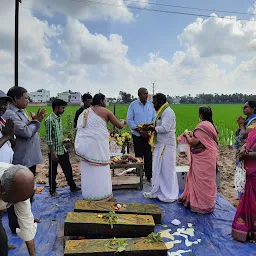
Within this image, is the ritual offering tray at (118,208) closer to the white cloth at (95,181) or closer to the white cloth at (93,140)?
the white cloth at (95,181)

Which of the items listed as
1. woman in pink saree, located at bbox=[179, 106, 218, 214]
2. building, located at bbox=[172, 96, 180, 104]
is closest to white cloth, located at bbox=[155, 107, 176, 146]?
woman in pink saree, located at bbox=[179, 106, 218, 214]

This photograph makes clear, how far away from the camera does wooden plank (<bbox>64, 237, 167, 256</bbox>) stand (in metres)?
2.93

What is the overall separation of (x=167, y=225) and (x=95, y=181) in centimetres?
135

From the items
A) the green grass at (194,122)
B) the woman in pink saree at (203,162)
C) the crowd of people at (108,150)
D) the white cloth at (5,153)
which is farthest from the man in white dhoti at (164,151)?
the green grass at (194,122)

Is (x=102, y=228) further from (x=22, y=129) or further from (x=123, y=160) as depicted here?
(x=123, y=160)

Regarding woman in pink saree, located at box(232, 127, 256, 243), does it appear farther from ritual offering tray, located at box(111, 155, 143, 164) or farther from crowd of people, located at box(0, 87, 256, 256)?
ritual offering tray, located at box(111, 155, 143, 164)

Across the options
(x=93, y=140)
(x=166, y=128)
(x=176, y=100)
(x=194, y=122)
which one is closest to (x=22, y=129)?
(x=93, y=140)

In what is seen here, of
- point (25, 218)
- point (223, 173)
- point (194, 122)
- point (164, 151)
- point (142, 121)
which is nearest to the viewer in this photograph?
point (25, 218)

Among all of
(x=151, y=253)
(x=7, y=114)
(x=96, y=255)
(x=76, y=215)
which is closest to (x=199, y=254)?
(x=151, y=253)

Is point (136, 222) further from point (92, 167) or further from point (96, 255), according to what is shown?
point (92, 167)

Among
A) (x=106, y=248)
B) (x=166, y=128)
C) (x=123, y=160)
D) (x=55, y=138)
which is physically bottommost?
(x=106, y=248)

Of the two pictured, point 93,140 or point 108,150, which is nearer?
point 93,140

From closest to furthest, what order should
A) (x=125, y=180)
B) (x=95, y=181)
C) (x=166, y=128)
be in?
(x=95, y=181)
(x=166, y=128)
(x=125, y=180)

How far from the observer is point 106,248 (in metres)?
3.00
